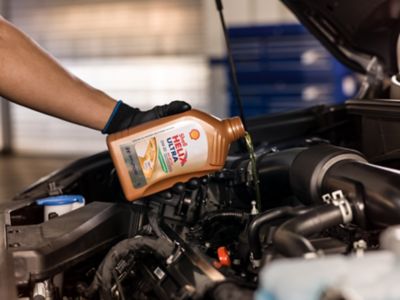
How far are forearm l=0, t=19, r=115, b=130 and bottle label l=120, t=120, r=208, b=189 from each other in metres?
0.13

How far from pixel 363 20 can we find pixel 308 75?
11.5 ft

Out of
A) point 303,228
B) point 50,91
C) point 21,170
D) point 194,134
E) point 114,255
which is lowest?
point 21,170

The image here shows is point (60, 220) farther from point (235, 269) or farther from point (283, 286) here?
point (283, 286)

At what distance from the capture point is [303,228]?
1013mm

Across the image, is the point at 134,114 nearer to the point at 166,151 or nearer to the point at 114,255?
the point at 166,151

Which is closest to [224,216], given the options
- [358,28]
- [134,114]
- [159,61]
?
[134,114]

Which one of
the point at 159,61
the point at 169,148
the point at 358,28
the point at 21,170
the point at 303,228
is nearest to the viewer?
the point at 303,228

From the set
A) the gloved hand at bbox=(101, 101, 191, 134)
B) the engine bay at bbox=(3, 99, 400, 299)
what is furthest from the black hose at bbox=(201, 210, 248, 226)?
the gloved hand at bbox=(101, 101, 191, 134)

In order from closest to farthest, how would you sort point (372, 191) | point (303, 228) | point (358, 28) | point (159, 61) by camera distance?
point (303, 228), point (372, 191), point (358, 28), point (159, 61)

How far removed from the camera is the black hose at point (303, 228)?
0.94m

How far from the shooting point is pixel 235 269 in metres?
1.23

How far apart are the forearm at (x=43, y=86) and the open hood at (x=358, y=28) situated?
2.31 feet

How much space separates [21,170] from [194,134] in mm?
5199

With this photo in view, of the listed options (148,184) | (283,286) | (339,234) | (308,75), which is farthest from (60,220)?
(308,75)
